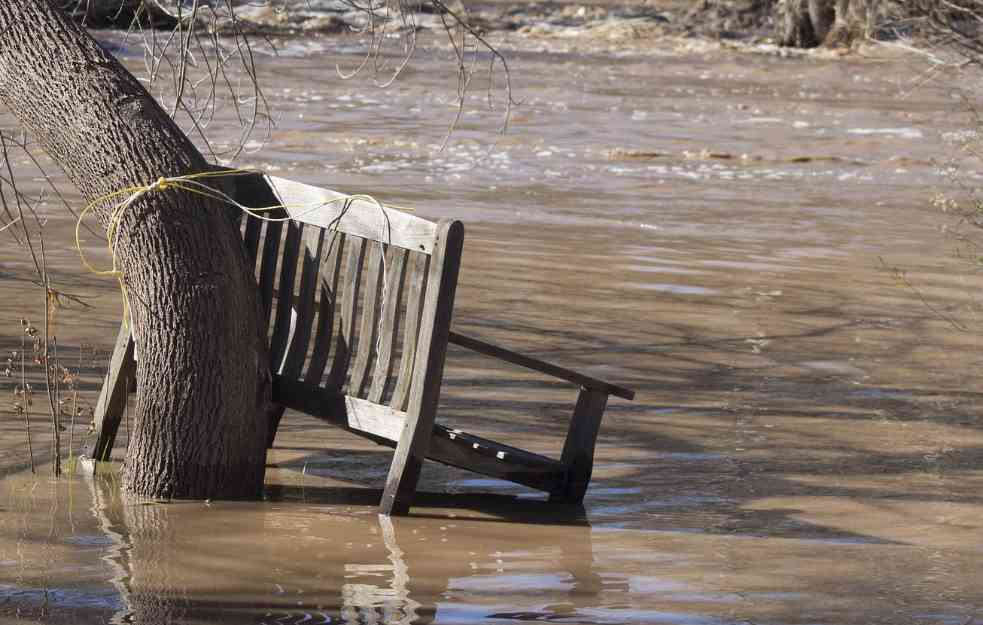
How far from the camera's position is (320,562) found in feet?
18.5

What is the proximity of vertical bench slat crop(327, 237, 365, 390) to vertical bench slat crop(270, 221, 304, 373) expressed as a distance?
0.25 m

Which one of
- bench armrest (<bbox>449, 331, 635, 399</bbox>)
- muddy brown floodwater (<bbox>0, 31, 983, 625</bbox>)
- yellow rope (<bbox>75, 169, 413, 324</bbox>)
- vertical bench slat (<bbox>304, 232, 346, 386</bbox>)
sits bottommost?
muddy brown floodwater (<bbox>0, 31, 983, 625</bbox>)

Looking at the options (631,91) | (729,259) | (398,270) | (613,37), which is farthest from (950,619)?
(613,37)

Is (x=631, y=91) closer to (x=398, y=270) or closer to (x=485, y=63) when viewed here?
(x=485, y=63)

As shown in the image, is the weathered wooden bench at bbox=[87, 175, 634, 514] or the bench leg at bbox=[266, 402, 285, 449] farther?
the bench leg at bbox=[266, 402, 285, 449]

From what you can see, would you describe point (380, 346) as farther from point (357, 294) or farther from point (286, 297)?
point (286, 297)

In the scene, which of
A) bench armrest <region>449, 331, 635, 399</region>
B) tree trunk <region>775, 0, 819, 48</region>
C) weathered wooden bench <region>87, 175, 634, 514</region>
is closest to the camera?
weathered wooden bench <region>87, 175, 634, 514</region>

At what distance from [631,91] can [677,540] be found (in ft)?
76.1

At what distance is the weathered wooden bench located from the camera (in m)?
6.02

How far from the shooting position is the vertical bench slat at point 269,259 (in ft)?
21.9

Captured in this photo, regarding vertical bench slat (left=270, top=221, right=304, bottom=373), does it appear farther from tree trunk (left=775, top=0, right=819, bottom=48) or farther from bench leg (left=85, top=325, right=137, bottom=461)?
tree trunk (left=775, top=0, right=819, bottom=48)

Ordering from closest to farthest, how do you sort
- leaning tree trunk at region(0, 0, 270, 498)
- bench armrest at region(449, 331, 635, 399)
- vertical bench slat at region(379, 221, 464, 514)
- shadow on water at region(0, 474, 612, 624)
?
shadow on water at region(0, 474, 612, 624)
vertical bench slat at region(379, 221, 464, 514)
leaning tree trunk at region(0, 0, 270, 498)
bench armrest at region(449, 331, 635, 399)

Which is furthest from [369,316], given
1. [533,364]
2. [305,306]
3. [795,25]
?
[795,25]

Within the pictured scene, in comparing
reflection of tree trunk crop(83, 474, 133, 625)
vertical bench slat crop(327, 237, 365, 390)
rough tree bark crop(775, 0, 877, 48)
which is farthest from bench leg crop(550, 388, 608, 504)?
rough tree bark crop(775, 0, 877, 48)
